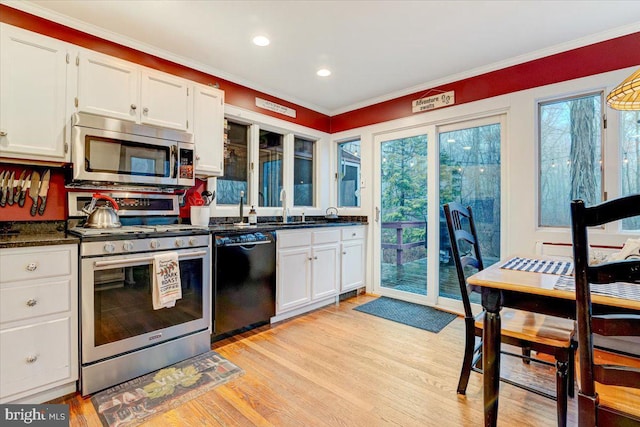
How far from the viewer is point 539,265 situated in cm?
179

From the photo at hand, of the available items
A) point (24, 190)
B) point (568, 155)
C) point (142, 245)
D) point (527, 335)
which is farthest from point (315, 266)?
point (568, 155)

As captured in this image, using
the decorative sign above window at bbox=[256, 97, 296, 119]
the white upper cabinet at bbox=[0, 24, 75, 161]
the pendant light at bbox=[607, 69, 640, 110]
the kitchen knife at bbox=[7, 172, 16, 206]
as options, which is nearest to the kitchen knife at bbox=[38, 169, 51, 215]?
the kitchen knife at bbox=[7, 172, 16, 206]

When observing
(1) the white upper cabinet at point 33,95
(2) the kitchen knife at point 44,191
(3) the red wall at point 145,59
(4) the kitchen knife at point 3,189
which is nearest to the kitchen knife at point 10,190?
(4) the kitchen knife at point 3,189

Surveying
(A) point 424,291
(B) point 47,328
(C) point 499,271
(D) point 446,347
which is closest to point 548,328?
(C) point 499,271

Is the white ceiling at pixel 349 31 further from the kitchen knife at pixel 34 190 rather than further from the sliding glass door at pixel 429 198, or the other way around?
the kitchen knife at pixel 34 190

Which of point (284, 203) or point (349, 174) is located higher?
point (349, 174)

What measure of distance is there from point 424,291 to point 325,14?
3.03 metres

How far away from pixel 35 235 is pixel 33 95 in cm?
93

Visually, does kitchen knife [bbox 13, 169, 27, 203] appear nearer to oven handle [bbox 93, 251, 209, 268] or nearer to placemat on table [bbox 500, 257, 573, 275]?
oven handle [bbox 93, 251, 209, 268]

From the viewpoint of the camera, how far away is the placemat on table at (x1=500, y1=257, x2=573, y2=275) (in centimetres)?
162

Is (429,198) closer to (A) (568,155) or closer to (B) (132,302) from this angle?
(A) (568,155)

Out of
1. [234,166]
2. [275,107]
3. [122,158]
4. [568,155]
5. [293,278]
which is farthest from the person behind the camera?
[275,107]

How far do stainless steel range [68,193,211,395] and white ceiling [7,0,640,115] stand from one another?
1.36m

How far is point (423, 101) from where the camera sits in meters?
3.52
